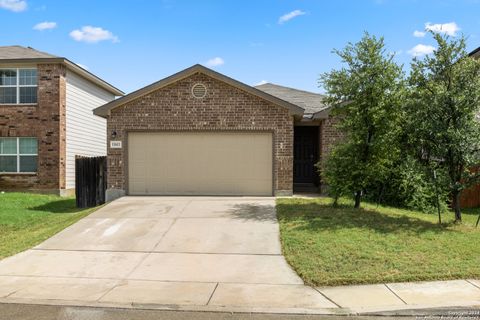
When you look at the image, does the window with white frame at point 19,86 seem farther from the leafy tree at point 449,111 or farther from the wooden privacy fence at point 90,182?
the leafy tree at point 449,111

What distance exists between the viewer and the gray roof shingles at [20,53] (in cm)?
1841

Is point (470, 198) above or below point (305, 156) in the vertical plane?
below

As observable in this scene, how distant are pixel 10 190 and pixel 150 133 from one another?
766 centimetres

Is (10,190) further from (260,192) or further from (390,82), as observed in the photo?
(390,82)

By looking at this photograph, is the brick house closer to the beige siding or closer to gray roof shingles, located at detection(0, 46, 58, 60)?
the beige siding

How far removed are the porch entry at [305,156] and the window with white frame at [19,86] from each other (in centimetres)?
1104

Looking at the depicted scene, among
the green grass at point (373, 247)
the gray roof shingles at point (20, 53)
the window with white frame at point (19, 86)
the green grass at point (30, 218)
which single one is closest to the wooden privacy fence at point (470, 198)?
the green grass at point (373, 247)

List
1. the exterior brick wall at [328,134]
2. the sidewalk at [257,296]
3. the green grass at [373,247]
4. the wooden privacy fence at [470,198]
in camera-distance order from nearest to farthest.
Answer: the sidewalk at [257,296] → the green grass at [373,247] → the exterior brick wall at [328,134] → the wooden privacy fence at [470,198]

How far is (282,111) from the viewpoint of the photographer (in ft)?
47.6

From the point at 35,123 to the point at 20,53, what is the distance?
3473 mm

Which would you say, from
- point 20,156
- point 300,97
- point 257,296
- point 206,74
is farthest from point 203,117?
point 257,296

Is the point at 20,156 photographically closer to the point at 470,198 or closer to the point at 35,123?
the point at 35,123

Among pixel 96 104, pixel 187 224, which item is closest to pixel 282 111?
pixel 187 224

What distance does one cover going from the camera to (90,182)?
50.6 ft
